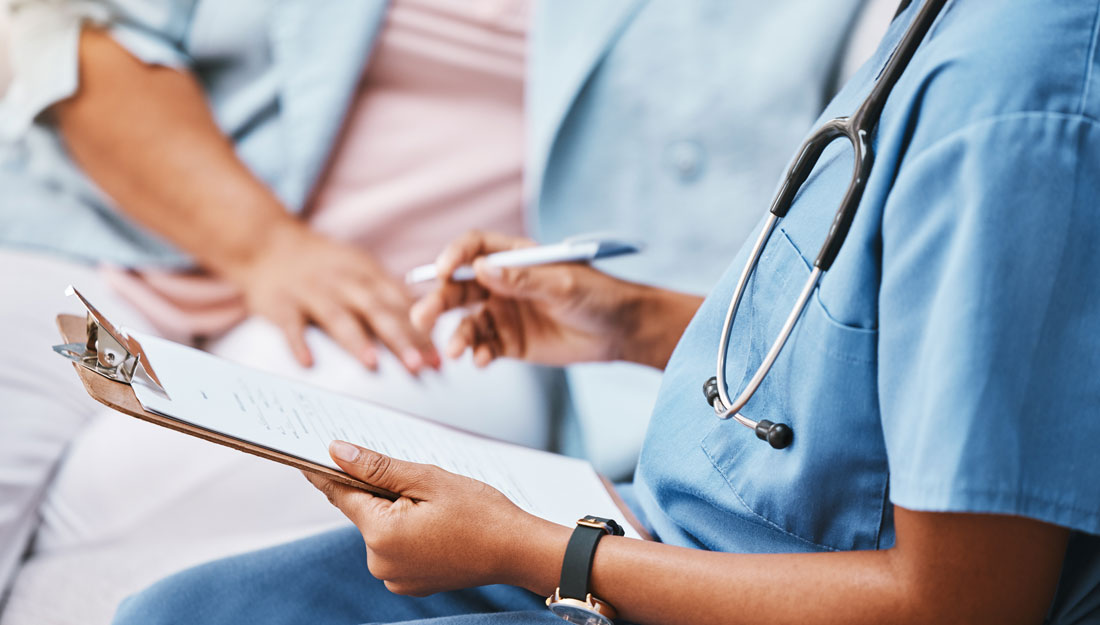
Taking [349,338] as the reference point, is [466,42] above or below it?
above

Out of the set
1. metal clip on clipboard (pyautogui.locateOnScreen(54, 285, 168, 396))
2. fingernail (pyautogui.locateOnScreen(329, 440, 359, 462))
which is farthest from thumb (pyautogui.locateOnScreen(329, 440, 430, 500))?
metal clip on clipboard (pyautogui.locateOnScreen(54, 285, 168, 396))

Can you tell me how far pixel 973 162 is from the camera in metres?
0.40

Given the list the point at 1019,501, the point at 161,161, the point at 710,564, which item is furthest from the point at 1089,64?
the point at 161,161

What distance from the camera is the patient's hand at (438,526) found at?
0.52m

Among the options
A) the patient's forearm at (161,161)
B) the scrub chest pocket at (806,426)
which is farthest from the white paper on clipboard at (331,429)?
the patient's forearm at (161,161)

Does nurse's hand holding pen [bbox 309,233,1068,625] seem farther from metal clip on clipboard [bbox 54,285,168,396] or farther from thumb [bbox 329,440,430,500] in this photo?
metal clip on clipboard [bbox 54,285,168,396]

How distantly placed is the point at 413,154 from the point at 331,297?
220mm

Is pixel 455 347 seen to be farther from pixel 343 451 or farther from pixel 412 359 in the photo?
pixel 343 451

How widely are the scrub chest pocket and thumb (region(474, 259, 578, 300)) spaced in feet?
0.87

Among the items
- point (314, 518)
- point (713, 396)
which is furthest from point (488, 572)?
point (314, 518)

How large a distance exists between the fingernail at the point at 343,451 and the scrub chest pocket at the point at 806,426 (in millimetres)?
216

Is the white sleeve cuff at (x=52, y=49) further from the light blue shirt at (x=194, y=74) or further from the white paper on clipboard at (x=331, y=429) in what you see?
the white paper on clipboard at (x=331, y=429)

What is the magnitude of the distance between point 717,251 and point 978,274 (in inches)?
24.6

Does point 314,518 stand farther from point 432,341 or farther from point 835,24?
point 835,24
